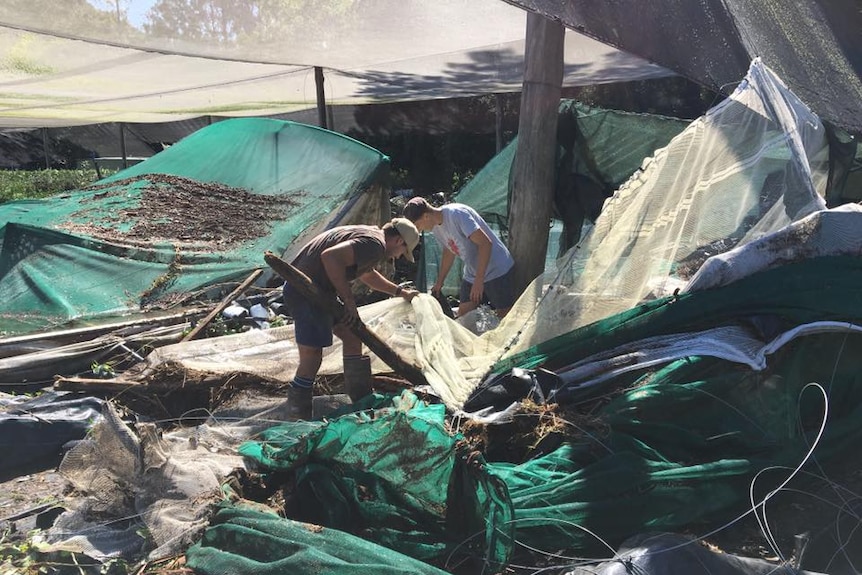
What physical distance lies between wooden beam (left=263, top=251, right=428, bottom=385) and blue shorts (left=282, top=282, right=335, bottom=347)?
0.18 ft

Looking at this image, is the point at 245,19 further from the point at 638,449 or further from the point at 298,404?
the point at 638,449

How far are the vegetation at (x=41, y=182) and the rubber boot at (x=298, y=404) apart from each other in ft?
51.5

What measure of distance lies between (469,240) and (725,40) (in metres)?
2.14

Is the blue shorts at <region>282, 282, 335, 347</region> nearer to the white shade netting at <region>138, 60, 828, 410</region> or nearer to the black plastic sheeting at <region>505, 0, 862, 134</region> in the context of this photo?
the white shade netting at <region>138, 60, 828, 410</region>

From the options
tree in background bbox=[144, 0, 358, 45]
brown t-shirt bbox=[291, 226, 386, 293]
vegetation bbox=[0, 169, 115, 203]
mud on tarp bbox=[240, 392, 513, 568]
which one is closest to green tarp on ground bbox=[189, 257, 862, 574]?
mud on tarp bbox=[240, 392, 513, 568]

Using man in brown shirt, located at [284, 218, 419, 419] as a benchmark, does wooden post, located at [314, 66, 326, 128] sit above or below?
above

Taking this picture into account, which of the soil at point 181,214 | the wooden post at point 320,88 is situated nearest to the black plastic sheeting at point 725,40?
the soil at point 181,214

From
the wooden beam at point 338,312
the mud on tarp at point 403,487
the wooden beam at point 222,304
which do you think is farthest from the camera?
the wooden beam at point 222,304

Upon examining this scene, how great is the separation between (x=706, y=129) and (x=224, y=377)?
3.14m

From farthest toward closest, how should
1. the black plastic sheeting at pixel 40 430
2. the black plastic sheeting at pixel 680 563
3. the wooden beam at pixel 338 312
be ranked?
the wooden beam at pixel 338 312 → the black plastic sheeting at pixel 40 430 → the black plastic sheeting at pixel 680 563

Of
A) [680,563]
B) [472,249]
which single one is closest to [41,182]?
[472,249]

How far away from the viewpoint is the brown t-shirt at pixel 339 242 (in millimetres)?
4258

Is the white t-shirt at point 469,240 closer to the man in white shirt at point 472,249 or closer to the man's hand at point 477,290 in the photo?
the man in white shirt at point 472,249

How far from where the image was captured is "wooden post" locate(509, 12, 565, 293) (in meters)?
5.06
